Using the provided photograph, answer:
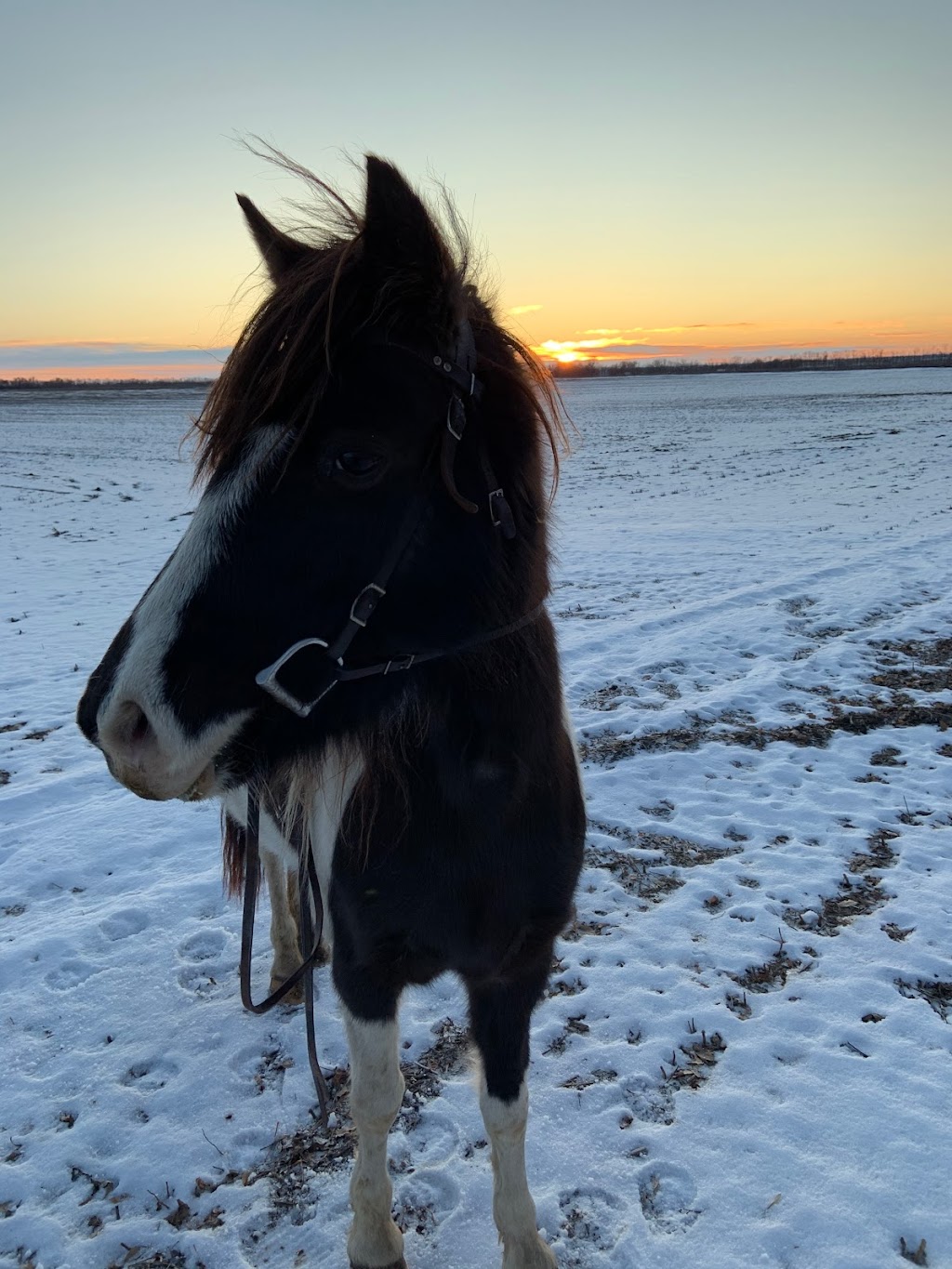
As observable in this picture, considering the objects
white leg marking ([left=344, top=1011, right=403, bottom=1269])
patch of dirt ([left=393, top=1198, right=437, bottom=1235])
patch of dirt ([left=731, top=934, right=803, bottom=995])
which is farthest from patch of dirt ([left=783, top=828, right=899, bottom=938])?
white leg marking ([left=344, top=1011, right=403, bottom=1269])

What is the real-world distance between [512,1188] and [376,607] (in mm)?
1961

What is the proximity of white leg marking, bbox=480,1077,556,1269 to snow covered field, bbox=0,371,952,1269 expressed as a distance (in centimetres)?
15

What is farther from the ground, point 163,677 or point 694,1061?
point 163,677

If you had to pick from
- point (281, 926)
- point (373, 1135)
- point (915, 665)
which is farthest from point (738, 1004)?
point (915, 665)

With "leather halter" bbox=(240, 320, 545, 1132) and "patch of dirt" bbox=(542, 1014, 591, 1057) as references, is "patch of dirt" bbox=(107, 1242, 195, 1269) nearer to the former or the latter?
"patch of dirt" bbox=(542, 1014, 591, 1057)

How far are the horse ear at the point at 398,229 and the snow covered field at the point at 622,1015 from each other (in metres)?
1.16

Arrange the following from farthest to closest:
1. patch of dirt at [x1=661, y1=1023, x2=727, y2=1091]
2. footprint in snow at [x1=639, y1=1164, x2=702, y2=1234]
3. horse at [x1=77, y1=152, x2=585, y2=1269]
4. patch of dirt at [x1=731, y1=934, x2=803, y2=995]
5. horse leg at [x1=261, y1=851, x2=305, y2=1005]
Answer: horse leg at [x1=261, y1=851, x2=305, y2=1005]
patch of dirt at [x1=731, y1=934, x2=803, y2=995]
patch of dirt at [x1=661, y1=1023, x2=727, y2=1091]
footprint in snow at [x1=639, y1=1164, x2=702, y2=1234]
horse at [x1=77, y1=152, x2=585, y2=1269]

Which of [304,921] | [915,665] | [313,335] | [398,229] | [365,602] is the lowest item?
[915,665]

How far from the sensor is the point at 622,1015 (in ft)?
10.6

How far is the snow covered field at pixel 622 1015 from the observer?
248 centimetres

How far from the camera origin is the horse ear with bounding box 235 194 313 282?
1.82 meters

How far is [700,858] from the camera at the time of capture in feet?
14.0

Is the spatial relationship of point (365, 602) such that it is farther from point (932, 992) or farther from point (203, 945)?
point (932, 992)

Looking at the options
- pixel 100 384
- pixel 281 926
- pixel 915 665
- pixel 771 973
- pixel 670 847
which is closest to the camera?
pixel 771 973
